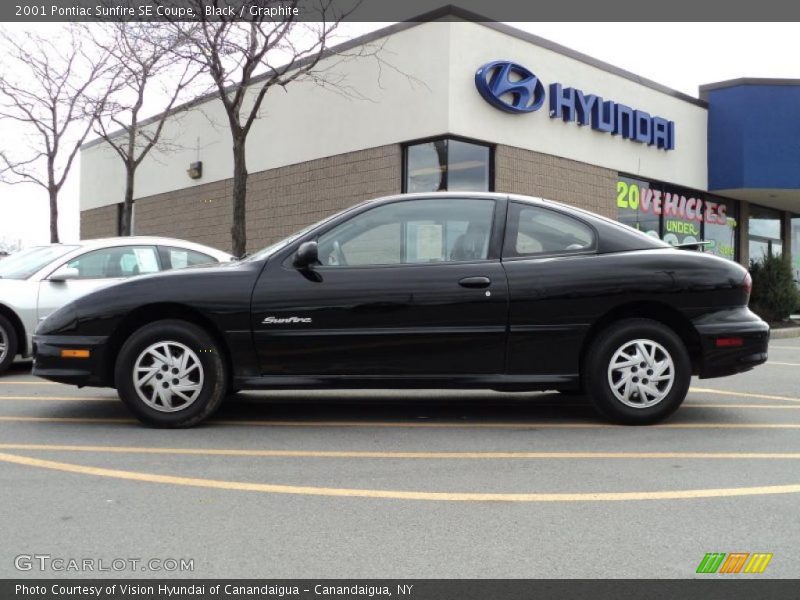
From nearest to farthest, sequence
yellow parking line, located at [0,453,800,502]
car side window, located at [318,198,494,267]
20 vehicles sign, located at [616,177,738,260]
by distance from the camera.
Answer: yellow parking line, located at [0,453,800,502], car side window, located at [318,198,494,267], 20 vehicles sign, located at [616,177,738,260]

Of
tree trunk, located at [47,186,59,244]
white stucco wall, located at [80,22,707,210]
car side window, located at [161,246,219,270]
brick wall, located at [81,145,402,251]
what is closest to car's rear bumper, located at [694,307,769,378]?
car side window, located at [161,246,219,270]

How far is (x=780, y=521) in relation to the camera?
3.45m

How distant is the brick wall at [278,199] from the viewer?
1578 cm

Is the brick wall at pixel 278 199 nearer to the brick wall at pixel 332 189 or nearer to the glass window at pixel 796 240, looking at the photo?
the brick wall at pixel 332 189

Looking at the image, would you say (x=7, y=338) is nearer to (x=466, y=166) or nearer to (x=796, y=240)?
(x=466, y=166)

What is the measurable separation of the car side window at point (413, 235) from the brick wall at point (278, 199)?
9.66m

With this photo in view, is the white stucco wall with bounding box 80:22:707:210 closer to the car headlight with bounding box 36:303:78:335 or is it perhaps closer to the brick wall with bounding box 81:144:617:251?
the brick wall with bounding box 81:144:617:251

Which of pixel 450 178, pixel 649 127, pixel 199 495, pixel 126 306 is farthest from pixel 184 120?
pixel 199 495

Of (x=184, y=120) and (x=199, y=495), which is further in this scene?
(x=184, y=120)

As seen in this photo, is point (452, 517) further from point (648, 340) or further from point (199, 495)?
point (648, 340)

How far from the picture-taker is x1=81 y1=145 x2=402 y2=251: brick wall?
51.8 ft

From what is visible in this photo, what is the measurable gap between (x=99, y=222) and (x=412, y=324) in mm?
24161

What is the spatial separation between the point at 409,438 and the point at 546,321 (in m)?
1.22

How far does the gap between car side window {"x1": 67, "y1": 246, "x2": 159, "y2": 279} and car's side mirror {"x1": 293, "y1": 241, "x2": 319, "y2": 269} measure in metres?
3.83
